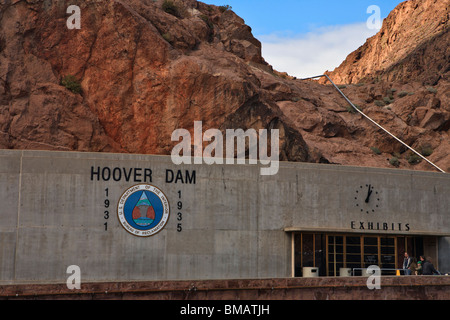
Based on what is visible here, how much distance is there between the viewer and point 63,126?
33.6 m

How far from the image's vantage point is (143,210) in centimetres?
2422

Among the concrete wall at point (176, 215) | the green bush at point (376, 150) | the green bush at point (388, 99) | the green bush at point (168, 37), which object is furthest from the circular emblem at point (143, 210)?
the green bush at point (388, 99)

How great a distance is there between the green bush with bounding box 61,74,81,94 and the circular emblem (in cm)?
1293

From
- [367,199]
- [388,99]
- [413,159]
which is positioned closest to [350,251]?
[367,199]

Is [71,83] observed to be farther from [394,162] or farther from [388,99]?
[388,99]

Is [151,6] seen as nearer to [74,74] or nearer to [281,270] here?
[74,74]

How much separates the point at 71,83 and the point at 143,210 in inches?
539

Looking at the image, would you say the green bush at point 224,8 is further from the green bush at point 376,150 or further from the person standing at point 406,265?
the person standing at point 406,265

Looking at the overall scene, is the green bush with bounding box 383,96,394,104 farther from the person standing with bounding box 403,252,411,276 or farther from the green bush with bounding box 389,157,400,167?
the person standing with bounding box 403,252,411,276

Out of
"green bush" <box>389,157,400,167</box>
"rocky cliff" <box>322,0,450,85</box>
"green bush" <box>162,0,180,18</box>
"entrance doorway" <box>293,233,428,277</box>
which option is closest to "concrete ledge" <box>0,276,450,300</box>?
"entrance doorway" <box>293,233,428,277</box>

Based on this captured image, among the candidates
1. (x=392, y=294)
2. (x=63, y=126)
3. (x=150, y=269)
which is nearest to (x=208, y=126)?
(x=63, y=126)

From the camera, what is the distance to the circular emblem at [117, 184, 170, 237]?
2395cm

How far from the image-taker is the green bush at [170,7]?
1821 inches

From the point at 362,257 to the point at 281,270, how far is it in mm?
3880
